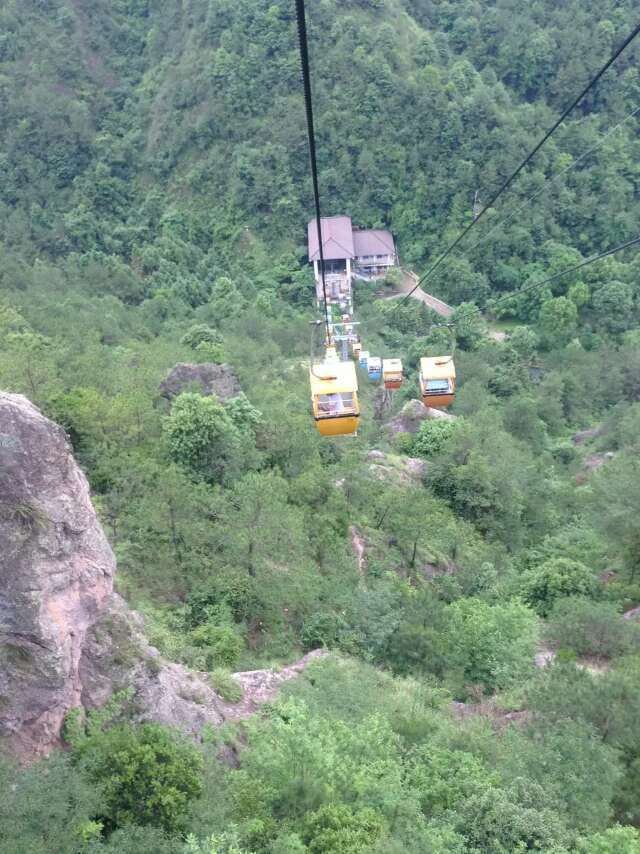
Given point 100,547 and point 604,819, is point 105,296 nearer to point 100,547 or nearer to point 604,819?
point 100,547

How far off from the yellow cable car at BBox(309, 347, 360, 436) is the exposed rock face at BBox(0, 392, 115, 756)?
6.51m

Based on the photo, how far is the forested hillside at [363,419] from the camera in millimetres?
13328

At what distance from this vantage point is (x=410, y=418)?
39.3 m

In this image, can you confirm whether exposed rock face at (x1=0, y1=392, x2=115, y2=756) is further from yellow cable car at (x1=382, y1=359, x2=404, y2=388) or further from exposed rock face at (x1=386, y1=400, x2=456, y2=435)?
exposed rock face at (x1=386, y1=400, x2=456, y2=435)

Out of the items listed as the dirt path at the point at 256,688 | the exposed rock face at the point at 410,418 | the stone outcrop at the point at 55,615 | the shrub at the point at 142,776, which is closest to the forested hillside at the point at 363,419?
the shrub at the point at 142,776

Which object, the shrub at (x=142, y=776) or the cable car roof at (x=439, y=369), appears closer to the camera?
→ the shrub at (x=142, y=776)

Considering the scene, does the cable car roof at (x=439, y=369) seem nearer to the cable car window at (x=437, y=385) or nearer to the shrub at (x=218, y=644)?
the cable car window at (x=437, y=385)

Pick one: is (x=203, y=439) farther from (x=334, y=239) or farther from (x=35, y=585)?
(x=334, y=239)

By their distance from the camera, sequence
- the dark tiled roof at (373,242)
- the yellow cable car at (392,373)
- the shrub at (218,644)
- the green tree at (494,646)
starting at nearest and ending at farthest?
the shrub at (218,644) < the green tree at (494,646) < the yellow cable car at (392,373) < the dark tiled roof at (373,242)

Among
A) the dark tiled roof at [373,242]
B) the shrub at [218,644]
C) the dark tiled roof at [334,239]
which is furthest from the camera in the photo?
the dark tiled roof at [373,242]

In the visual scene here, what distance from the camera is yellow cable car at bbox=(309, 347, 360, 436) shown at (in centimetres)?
1747

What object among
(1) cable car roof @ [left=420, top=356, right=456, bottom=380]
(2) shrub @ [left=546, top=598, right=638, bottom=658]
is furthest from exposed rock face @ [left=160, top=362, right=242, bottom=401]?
(2) shrub @ [left=546, top=598, right=638, bottom=658]

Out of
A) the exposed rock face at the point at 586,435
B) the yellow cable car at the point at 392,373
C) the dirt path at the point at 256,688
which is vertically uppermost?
the yellow cable car at the point at 392,373

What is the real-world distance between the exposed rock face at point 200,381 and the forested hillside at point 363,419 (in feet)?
5.42
